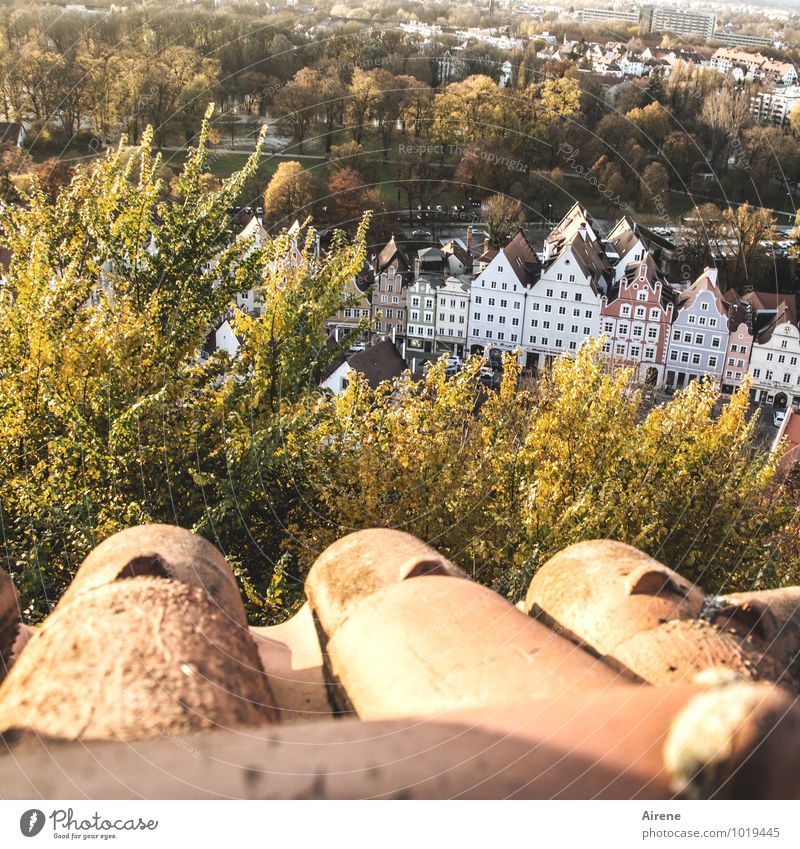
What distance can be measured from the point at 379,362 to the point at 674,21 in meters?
10.5

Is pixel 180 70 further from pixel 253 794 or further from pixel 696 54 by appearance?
pixel 253 794

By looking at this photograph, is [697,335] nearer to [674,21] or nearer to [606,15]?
[606,15]

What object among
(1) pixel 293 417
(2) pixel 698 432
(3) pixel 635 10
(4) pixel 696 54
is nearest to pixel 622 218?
(4) pixel 696 54

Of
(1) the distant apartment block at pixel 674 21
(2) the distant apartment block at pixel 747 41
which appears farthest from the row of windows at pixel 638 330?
(1) the distant apartment block at pixel 674 21

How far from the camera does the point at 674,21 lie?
17.6m

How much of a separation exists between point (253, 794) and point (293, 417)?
15.3ft

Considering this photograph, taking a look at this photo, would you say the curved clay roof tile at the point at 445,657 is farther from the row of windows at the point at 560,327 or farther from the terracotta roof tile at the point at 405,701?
the row of windows at the point at 560,327

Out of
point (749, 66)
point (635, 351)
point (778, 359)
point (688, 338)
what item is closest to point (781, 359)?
point (778, 359)

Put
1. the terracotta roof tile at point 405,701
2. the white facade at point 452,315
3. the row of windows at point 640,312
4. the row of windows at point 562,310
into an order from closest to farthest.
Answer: the terracotta roof tile at point 405,701
the row of windows at point 562,310
the row of windows at point 640,312
the white facade at point 452,315

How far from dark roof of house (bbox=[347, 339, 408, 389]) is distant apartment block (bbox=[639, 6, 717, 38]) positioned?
9.62 m

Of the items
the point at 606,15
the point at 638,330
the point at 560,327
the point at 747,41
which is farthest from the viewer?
the point at 638,330

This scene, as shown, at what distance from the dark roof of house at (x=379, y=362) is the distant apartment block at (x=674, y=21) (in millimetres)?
9619

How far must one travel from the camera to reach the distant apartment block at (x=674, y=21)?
1683 cm

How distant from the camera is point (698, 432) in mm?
8562
